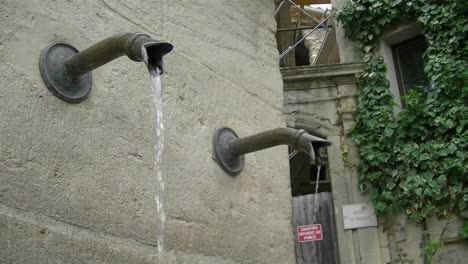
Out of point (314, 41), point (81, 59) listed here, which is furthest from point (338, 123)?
point (81, 59)

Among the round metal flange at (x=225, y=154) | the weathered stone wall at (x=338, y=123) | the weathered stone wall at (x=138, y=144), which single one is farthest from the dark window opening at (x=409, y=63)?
the round metal flange at (x=225, y=154)

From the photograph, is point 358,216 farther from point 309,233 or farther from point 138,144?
point 138,144

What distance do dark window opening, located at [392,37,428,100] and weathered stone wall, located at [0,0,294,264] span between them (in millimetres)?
4267

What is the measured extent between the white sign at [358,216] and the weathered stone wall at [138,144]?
149 inches

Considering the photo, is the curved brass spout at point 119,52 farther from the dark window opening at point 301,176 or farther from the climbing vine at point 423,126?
the dark window opening at point 301,176

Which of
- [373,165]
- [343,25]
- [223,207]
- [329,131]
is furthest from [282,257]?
[343,25]

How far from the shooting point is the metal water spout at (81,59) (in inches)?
67.0

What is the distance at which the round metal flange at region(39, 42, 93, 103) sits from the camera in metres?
1.78

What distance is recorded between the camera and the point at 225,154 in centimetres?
249

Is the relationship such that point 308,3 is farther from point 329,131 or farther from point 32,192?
point 32,192

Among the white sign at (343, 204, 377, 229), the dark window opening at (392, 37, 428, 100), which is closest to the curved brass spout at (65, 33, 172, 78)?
the white sign at (343, 204, 377, 229)

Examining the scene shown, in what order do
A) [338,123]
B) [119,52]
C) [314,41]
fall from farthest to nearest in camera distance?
[314,41]
[338,123]
[119,52]

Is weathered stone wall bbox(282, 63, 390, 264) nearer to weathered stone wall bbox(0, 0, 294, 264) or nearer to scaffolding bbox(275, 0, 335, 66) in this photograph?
scaffolding bbox(275, 0, 335, 66)

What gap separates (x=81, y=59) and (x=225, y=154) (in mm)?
853
